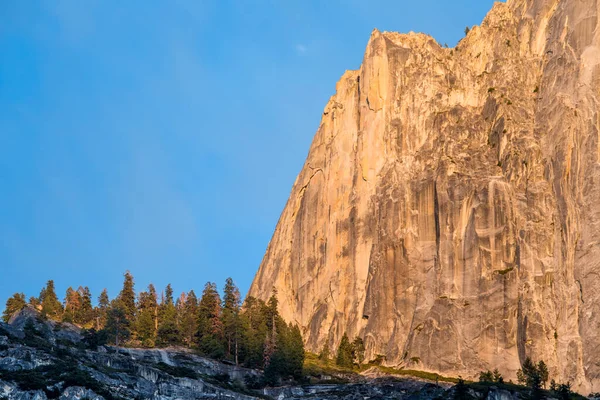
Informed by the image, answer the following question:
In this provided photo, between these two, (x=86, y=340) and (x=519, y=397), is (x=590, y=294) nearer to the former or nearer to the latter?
(x=519, y=397)

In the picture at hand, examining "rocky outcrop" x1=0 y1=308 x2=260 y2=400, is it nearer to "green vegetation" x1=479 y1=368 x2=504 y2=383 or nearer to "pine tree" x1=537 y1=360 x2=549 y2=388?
"green vegetation" x1=479 y1=368 x2=504 y2=383

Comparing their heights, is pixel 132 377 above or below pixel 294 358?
below

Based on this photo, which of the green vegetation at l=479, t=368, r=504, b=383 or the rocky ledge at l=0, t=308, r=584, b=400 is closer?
the rocky ledge at l=0, t=308, r=584, b=400

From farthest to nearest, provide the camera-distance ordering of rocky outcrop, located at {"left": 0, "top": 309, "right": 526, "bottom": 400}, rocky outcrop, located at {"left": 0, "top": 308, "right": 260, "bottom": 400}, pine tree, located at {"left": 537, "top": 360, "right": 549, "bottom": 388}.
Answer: pine tree, located at {"left": 537, "top": 360, "right": 549, "bottom": 388} < rocky outcrop, located at {"left": 0, "top": 309, "right": 526, "bottom": 400} < rocky outcrop, located at {"left": 0, "top": 308, "right": 260, "bottom": 400}

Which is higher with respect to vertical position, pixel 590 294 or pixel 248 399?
pixel 590 294

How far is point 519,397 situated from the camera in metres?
159

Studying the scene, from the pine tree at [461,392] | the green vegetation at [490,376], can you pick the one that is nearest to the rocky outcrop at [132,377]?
the pine tree at [461,392]

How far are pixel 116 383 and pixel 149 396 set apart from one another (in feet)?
16.2

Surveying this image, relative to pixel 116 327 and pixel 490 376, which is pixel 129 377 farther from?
pixel 490 376

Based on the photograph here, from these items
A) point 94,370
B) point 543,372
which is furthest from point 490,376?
point 94,370

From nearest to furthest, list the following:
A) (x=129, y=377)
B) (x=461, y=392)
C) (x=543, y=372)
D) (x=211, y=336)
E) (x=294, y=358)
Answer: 1. (x=129, y=377)
2. (x=461, y=392)
3. (x=294, y=358)
4. (x=543, y=372)
5. (x=211, y=336)

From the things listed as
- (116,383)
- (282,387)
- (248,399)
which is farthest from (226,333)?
(116,383)

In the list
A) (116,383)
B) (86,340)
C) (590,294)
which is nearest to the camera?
(116,383)

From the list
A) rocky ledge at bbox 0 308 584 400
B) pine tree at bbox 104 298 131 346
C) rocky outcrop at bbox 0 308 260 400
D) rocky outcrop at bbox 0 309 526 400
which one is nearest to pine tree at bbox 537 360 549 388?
rocky ledge at bbox 0 308 584 400
